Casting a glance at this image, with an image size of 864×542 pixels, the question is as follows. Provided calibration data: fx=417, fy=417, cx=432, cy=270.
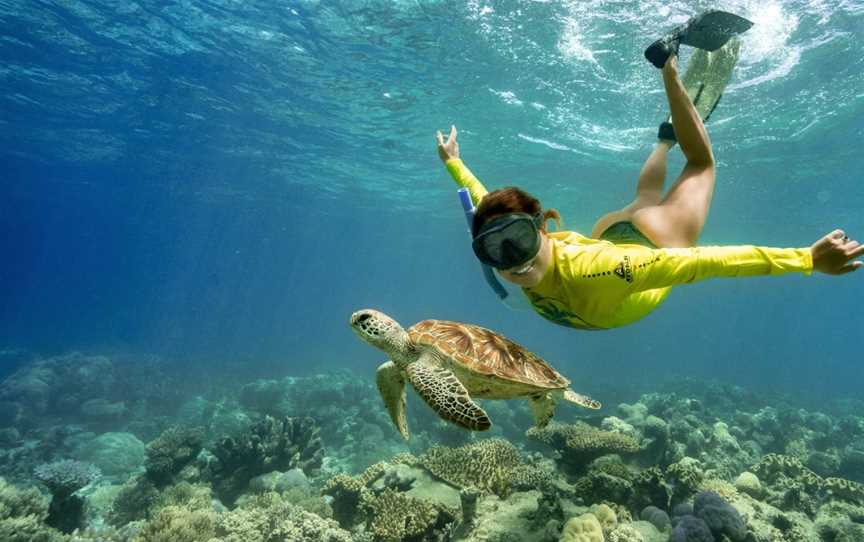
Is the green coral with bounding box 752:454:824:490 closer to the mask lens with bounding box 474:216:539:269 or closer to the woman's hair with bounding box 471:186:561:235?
the mask lens with bounding box 474:216:539:269

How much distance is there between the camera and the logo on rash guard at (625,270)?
2.97 m

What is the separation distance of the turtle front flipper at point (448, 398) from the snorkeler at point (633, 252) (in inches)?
39.7

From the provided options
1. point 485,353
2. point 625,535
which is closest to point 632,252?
point 485,353

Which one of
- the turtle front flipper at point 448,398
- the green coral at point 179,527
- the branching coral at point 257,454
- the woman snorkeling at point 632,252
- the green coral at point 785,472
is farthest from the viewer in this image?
the branching coral at point 257,454

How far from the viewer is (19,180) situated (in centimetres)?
3975

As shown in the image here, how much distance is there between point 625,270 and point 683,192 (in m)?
1.44

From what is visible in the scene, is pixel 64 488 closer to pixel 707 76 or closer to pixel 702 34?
pixel 702 34

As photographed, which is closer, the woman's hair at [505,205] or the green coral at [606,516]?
the woman's hair at [505,205]

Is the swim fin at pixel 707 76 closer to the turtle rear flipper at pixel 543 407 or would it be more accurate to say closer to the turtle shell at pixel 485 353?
the turtle shell at pixel 485 353

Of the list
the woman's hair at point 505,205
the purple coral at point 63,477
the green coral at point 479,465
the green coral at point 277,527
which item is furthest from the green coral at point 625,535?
the purple coral at point 63,477

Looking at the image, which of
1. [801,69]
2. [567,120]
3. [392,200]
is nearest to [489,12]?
[567,120]

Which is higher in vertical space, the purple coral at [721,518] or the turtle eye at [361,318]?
the turtle eye at [361,318]

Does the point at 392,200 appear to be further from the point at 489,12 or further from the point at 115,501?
the point at 115,501

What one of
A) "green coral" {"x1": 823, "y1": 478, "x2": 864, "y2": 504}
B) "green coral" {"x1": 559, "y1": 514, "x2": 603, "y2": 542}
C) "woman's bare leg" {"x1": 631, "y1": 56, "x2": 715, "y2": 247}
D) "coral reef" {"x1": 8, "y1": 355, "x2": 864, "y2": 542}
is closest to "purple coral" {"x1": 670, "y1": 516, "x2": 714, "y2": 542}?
"coral reef" {"x1": 8, "y1": 355, "x2": 864, "y2": 542}
